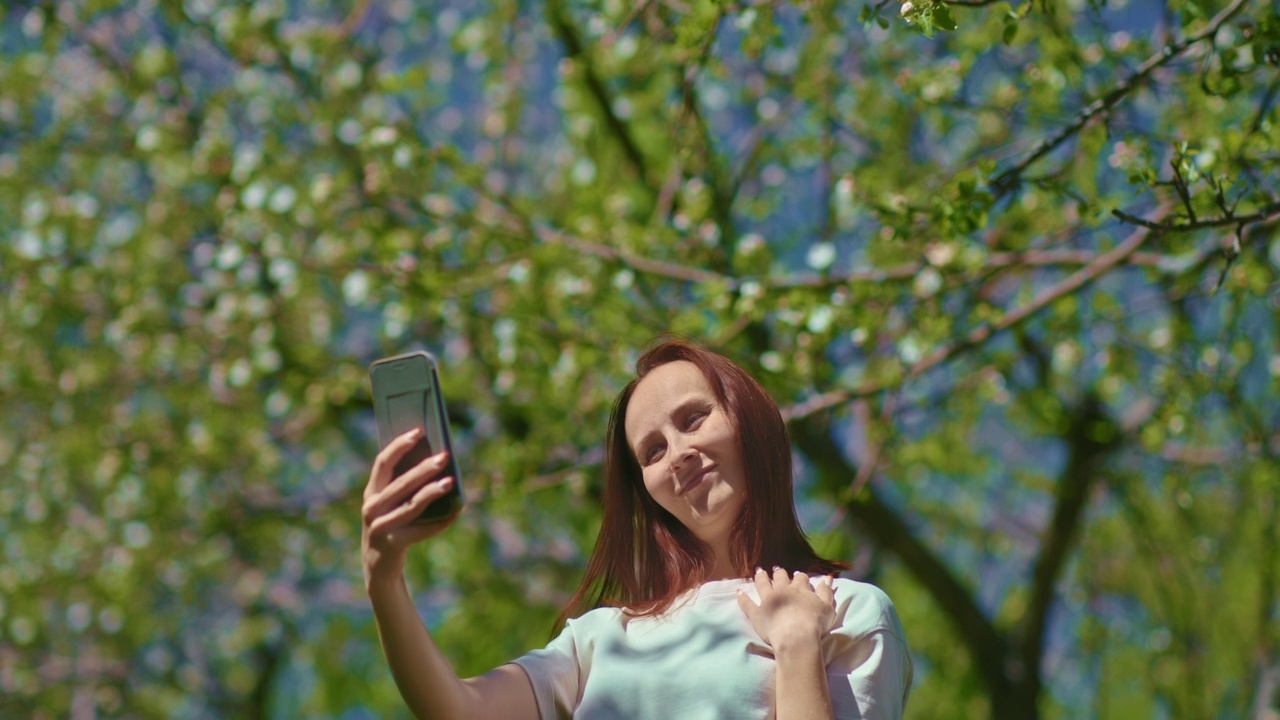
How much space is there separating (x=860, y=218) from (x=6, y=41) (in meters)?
4.54

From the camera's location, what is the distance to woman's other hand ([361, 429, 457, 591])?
1668mm

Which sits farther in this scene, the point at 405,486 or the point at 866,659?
the point at 866,659

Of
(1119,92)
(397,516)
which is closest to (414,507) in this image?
(397,516)

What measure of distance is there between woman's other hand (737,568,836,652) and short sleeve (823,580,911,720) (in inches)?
1.1

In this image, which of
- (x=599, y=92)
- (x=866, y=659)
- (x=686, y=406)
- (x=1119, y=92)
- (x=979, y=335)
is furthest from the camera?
(x=599, y=92)

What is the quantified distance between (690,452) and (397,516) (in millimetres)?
569

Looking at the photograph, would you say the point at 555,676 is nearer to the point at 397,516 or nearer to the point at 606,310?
the point at 397,516

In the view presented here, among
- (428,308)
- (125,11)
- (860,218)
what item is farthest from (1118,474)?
(125,11)

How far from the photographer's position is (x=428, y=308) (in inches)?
182

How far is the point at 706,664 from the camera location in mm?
1888

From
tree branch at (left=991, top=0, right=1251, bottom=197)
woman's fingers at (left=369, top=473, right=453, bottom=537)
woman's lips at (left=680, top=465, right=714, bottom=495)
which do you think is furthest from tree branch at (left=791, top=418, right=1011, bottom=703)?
woman's fingers at (left=369, top=473, right=453, bottom=537)

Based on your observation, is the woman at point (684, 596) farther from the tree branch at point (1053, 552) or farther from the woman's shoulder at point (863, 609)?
the tree branch at point (1053, 552)

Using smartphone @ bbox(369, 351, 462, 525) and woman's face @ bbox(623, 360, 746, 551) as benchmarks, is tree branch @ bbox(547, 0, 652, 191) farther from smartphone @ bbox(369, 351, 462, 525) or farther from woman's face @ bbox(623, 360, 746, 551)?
smartphone @ bbox(369, 351, 462, 525)

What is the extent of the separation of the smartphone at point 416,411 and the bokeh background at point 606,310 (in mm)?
1372
